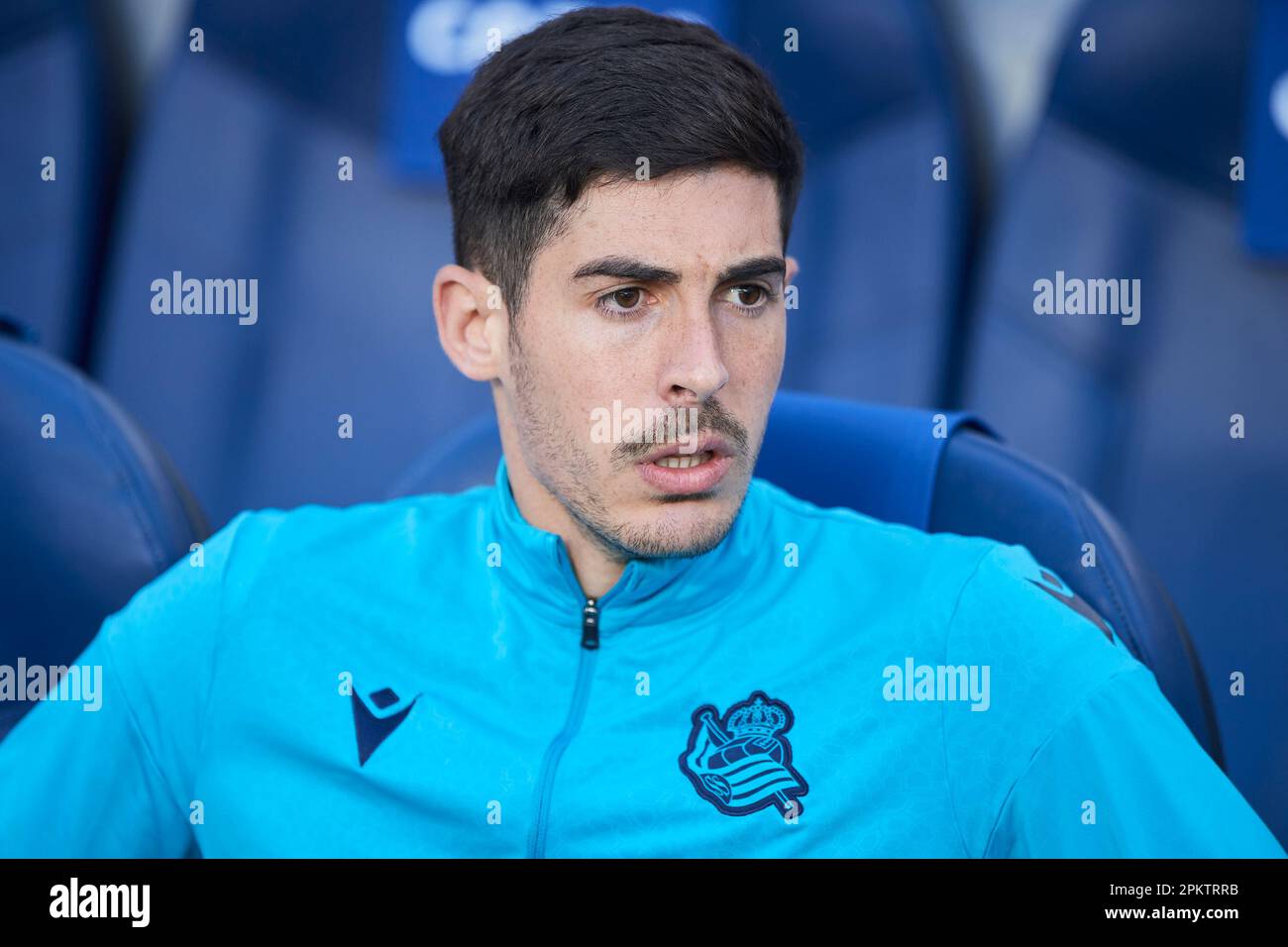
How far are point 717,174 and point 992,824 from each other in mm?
426

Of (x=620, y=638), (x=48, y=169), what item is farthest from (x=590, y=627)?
(x=48, y=169)

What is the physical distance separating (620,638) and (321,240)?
1.09 m

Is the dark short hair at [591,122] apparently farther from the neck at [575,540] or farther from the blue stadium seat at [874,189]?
the blue stadium seat at [874,189]

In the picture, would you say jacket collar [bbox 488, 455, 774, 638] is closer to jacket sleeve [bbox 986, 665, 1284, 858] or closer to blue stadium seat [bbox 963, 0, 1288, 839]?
jacket sleeve [bbox 986, 665, 1284, 858]

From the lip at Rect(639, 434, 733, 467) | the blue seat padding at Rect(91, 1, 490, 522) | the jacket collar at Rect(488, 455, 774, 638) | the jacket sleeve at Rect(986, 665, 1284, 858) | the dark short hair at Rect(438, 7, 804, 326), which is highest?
the blue seat padding at Rect(91, 1, 490, 522)

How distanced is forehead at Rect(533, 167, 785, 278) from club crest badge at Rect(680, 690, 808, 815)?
0.28 m

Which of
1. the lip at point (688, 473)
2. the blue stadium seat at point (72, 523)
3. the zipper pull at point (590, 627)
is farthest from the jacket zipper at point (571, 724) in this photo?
the blue stadium seat at point (72, 523)

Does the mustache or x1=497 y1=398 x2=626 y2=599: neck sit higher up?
the mustache

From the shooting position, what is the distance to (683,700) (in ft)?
2.79

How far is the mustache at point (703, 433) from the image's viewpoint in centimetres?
81

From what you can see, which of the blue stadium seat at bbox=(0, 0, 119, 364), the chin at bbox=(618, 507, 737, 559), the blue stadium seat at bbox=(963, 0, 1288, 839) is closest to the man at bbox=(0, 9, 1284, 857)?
the chin at bbox=(618, 507, 737, 559)

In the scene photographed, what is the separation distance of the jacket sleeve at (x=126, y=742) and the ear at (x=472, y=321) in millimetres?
237

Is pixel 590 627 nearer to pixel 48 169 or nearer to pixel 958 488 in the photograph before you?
pixel 958 488

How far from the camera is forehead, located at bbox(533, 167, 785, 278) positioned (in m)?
0.81
